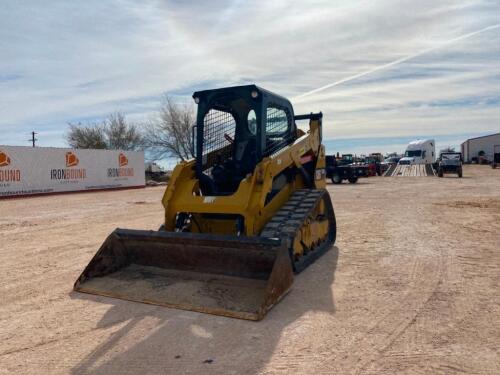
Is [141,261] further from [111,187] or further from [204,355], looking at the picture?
[111,187]

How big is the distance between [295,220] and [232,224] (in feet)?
3.31

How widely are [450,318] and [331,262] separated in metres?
2.52

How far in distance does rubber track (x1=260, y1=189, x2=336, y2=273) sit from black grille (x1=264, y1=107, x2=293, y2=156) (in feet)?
2.66

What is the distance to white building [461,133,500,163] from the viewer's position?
6506 cm

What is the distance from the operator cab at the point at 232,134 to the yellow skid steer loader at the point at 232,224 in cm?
2

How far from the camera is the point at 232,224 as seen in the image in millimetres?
6297

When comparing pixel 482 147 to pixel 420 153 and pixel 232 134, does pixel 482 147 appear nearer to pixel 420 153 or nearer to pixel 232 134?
pixel 420 153

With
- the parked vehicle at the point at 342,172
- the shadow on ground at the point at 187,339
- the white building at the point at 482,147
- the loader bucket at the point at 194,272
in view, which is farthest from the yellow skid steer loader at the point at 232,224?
the white building at the point at 482,147

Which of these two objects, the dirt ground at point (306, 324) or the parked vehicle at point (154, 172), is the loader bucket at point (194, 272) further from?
the parked vehicle at point (154, 172)

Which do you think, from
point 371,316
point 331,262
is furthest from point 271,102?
point 371,316

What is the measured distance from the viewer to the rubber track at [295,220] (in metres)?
5.43

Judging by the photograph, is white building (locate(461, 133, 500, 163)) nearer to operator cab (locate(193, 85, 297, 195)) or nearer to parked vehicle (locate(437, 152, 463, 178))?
parked vehicle (locate(437, 152, 463, 178))

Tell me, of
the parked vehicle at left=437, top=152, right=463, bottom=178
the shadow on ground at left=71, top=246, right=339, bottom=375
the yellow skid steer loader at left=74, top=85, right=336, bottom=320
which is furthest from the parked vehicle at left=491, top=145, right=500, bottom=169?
the shadow on ground at left=71, top=246, right=339, bottom=375

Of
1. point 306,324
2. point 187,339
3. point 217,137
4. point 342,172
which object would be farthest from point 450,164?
point 187,339
